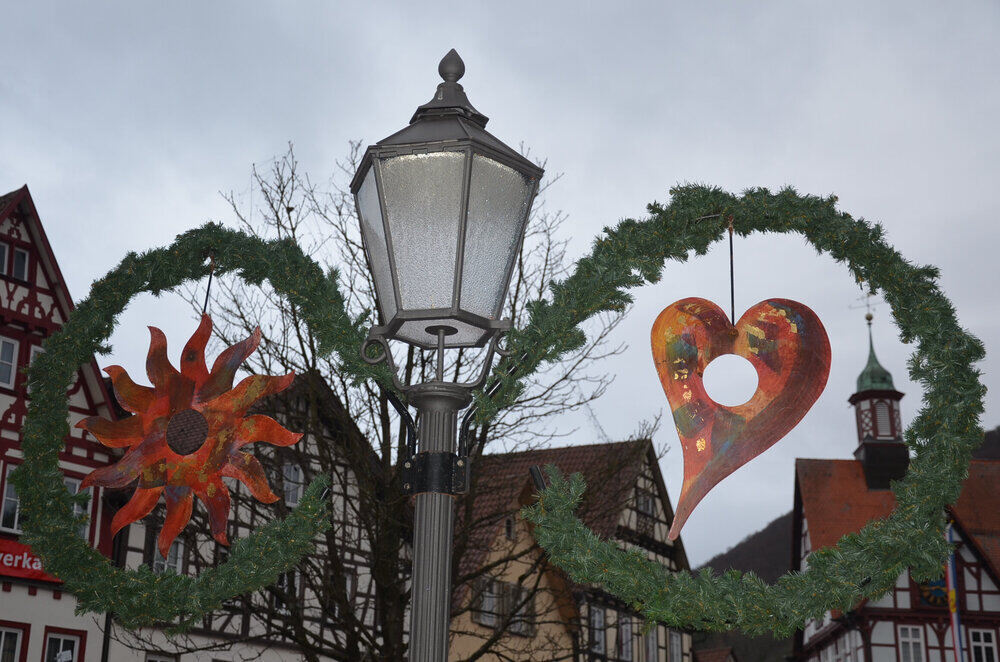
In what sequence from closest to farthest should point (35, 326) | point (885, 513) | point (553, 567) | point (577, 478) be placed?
→ point (577, 478) < point (553, 567) < point (35, 326) < point (885, 513)

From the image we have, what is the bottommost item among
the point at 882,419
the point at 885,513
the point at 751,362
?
the point at 751,362

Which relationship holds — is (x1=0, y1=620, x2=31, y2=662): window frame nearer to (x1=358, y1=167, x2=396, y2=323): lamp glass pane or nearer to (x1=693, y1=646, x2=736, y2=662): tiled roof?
(x1=358, y1=167, x2=396, y2=323): lamp glass pane

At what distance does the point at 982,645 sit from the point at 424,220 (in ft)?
110

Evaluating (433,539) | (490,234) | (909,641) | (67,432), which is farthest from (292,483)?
(909,641)

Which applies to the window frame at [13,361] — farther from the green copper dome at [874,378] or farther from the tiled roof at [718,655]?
the green copper dome at [874,378]

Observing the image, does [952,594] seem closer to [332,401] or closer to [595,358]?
[595,358]

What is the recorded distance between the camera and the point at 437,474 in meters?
3.69

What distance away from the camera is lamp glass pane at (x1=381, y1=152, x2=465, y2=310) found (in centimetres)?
379

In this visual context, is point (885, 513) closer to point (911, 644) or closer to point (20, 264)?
point (911, 644)

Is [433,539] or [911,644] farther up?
[911,644]

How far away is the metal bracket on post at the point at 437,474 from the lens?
3678 mm

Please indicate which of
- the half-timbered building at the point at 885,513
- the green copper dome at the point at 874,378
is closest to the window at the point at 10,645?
the half-timbered building at the point at 885,513

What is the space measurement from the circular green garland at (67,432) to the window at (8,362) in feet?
47.7

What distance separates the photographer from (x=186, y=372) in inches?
213
